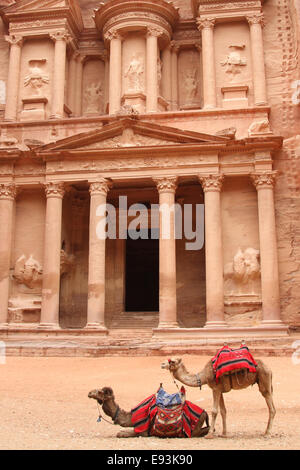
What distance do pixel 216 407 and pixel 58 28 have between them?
69.8ft

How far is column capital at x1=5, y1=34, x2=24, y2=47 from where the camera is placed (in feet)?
79.3

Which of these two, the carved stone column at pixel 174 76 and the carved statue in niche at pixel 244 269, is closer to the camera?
the carved statue in niche at pixel 244 269

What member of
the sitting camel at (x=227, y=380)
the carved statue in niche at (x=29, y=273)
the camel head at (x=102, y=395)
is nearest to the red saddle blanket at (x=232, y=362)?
the sitting camel at (x=227, y=380)

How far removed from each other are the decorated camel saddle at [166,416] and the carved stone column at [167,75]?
62.9 feet

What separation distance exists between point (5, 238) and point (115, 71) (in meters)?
8.95

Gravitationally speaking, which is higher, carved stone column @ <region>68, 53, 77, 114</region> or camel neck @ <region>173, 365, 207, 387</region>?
carved stone column @ <region>68, 53, 77, 114</region>

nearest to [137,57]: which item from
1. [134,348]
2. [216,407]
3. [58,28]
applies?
[58,28]

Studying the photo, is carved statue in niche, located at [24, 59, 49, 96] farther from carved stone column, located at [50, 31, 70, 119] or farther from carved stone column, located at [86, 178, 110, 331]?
carved stone column, located at [86, 178, 110, 331]

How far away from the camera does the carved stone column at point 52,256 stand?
19.9m

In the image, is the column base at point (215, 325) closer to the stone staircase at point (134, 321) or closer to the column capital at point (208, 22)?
the stone staircase at point (134, 321)

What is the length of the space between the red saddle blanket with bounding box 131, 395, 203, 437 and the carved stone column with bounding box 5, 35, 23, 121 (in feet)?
61.9

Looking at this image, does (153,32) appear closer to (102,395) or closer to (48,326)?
(48,326)

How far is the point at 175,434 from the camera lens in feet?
23.1

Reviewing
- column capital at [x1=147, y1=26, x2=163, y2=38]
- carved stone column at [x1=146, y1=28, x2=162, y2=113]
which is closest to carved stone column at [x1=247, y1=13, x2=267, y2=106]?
column capital at [x1=147, y1=26, x2=163, y2=38]
